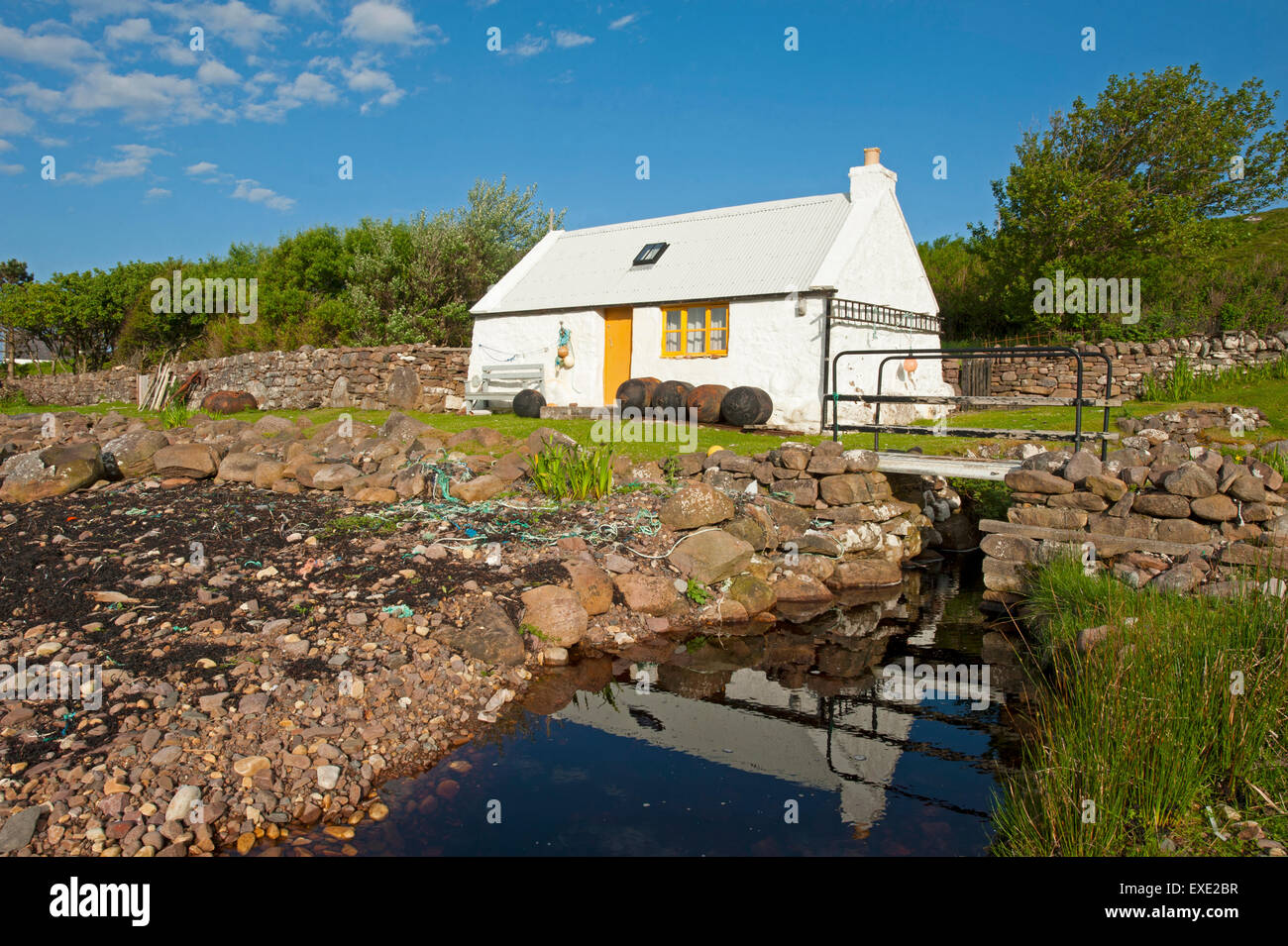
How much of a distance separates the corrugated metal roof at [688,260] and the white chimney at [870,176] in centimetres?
38

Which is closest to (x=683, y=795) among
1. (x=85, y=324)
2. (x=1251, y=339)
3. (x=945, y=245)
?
(x=1251, y=339)

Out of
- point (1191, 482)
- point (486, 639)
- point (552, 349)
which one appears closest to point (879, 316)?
point (552, 349)

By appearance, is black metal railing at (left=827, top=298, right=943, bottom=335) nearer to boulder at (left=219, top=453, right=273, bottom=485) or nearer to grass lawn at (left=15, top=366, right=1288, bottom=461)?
grass lawn at (left=15, top=366, right=1288, bottom=461)

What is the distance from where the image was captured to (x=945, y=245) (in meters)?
31.1

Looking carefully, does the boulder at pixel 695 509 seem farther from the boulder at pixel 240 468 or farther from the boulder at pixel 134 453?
the boulder at pixel 134 453

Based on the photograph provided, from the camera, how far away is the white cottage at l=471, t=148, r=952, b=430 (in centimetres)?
1700

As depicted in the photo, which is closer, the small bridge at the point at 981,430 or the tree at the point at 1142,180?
the small bridge at the point at 981,430

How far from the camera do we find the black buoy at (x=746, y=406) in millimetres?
16062

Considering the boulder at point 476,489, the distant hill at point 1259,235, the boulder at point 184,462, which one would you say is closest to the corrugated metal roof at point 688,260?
the boulder at point 476,489

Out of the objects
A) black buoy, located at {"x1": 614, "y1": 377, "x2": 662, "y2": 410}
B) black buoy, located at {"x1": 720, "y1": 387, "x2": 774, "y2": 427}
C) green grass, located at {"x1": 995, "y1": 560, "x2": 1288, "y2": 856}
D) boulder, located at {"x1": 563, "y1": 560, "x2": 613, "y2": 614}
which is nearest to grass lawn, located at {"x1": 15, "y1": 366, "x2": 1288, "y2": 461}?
black buoy, located at {"x1": 720, "y1": 387, "x2": 774, "y2": 427}

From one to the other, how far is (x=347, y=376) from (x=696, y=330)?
8.89 meters

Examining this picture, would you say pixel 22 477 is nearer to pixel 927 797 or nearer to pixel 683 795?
pixel 683 795

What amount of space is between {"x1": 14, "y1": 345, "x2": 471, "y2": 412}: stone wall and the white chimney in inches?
424

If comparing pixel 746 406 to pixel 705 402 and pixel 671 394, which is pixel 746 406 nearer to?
pixel 705 402
